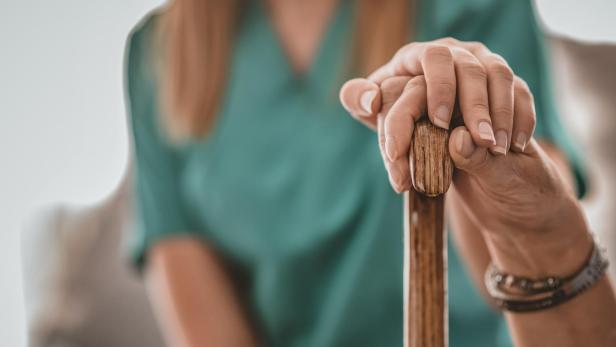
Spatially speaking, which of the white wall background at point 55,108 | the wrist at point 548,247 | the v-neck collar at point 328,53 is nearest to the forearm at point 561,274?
the wrist at point 548,247

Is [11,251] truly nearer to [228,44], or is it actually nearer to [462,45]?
[228,44]

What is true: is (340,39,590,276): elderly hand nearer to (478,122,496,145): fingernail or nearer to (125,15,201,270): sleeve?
(478,122,496,145): fingernail

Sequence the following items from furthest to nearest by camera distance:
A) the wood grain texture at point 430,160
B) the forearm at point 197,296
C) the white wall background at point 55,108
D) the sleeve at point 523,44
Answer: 1. the white wall background at point 55,108
2. the forearm at point 197,296
3. the sleeve at point 523,44
4. the wood grain texture at point 430,160

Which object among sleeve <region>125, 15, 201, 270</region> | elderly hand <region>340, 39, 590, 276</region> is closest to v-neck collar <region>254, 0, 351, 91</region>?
sleeve <region>125, 15, 201, 270</region>

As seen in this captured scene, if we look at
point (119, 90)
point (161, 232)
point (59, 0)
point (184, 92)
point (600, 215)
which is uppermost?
point (59, 0)

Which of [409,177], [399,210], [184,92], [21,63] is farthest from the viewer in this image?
[21,63]

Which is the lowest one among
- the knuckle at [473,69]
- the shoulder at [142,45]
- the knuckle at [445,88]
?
the knuckle at [445,88]

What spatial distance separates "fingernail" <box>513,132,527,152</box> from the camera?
9.0 inches

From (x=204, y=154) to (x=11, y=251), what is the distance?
1.41ft

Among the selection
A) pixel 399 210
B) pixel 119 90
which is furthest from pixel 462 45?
pixel 119 90

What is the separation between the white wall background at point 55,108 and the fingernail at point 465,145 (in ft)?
2.35

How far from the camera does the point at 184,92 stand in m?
0.64

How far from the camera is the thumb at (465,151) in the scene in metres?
0.21

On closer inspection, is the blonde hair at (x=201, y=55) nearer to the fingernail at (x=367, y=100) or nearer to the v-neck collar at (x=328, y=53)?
the v-neck collar at (x=328, y=53)
